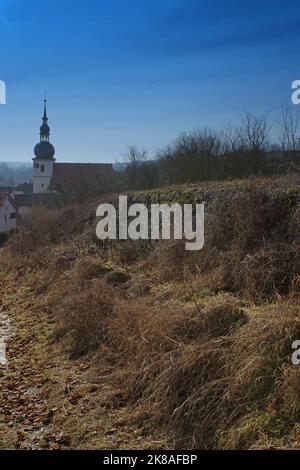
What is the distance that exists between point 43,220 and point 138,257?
31.3ft

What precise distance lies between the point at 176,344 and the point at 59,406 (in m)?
1.64

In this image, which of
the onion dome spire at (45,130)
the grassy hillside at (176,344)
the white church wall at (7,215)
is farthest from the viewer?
the onion dome spire at (45,130)

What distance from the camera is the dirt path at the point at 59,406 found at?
14.6ft

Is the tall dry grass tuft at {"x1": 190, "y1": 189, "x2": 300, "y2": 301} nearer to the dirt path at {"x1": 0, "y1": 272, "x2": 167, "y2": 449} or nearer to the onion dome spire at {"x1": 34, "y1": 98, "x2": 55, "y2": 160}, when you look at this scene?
the dirt path at {"x1": 0, "y1": 272, "x2": 167, "y2": 449}

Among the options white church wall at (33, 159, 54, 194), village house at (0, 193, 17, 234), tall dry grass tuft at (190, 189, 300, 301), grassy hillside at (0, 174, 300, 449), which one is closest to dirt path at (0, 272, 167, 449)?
grassy hillside at (0, 174, 300, 449)

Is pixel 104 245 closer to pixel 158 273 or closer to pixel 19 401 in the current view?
pixel 158 273

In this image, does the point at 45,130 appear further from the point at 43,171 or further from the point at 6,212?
the point at 6,212

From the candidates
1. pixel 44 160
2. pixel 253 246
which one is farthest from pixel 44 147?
pixel 253 246

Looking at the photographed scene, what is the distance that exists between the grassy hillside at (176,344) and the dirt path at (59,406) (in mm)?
19

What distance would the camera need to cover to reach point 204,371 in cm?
461

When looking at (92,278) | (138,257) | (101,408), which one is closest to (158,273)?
(92,278)

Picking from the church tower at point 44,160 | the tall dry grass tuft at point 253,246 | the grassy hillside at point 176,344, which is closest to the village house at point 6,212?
the church tower at point 44,160

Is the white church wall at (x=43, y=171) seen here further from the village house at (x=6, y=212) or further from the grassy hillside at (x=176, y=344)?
the grassy hillside at (x=176, y=344)

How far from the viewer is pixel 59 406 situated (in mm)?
5266
